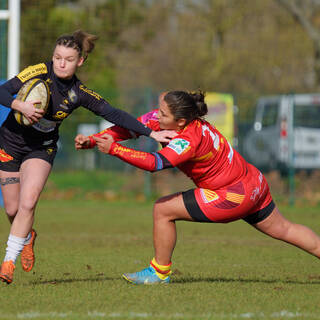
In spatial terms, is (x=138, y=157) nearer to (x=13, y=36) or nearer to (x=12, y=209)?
(x=12, y=209)

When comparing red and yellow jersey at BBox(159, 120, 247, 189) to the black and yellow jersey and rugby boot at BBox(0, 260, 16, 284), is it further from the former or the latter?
rugby boot at BBox(0, 260, 16, 284)

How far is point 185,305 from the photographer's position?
5559 mm

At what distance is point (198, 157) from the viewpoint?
20.3ft

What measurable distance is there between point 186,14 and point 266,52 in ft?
13.3

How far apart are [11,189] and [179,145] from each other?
73.6 inches

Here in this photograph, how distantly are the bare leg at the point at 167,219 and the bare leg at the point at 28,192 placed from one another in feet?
3.51

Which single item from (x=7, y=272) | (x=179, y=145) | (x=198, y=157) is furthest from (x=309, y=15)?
(x=7, y=272)

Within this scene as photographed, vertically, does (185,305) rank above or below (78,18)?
above

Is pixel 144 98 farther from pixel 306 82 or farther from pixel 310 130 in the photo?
pixel 306 82

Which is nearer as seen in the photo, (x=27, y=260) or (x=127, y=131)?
(x=127, y=131)

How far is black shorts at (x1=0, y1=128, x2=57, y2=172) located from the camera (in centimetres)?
681

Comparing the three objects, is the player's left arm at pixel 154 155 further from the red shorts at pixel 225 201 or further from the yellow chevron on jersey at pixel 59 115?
the yellow chevron on jersey at pixel 59 115

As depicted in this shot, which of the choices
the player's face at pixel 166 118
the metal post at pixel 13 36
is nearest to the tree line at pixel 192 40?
the metal post at pixel 13 36

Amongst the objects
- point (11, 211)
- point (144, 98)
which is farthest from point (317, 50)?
point (11, 211)
